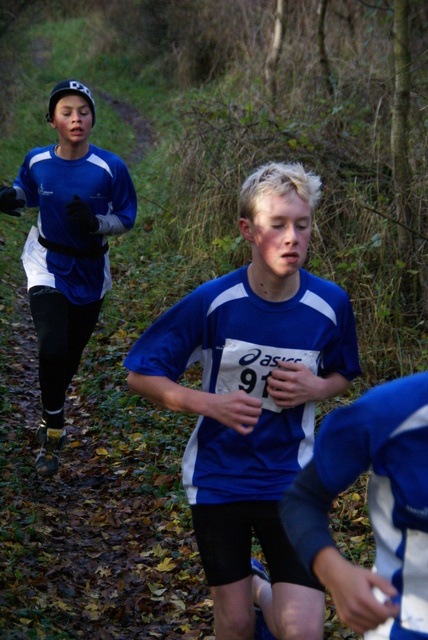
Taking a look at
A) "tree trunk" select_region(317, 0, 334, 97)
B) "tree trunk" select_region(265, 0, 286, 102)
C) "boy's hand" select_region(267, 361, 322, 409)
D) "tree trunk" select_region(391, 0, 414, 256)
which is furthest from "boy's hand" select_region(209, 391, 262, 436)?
"tree trunk" select_region(265, 0, 286, 102)

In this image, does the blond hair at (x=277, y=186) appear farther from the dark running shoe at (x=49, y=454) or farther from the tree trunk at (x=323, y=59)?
the tree trunk at (x=323, y=59)

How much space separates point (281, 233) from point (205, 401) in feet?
2.23

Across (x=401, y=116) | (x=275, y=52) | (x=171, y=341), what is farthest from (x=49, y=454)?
(x=275, y=52)

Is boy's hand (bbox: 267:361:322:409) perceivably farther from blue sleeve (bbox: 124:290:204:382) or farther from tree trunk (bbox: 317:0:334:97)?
tree trunk (bbox: 317:0:334:97)

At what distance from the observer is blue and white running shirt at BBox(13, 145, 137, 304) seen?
16.9ft

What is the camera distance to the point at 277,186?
2.93m

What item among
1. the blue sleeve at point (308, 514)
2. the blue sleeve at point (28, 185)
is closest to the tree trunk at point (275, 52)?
the blue sleeve at point (28, 185)

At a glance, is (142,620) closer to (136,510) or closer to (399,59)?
(136,510)

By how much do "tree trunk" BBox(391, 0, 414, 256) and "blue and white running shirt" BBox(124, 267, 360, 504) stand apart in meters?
3.95

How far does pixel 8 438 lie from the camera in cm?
608

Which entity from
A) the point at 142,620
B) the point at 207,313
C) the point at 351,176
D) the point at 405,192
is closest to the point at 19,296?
the point at 351,176

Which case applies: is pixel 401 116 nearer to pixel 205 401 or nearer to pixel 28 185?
pixel 28 185

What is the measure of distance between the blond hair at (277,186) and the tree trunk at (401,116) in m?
3.84

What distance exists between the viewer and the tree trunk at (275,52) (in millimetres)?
10496
